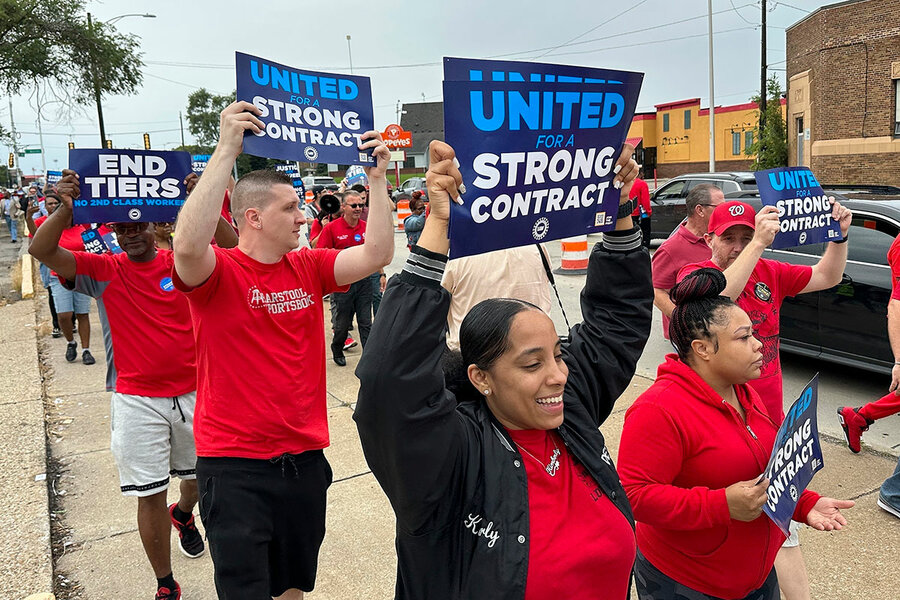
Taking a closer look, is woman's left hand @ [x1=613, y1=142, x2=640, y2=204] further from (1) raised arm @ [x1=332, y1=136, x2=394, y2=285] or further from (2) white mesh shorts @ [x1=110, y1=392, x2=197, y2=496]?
(2) white mesh shorts @ [x1=110, y1=392, x2=197, y2=496]

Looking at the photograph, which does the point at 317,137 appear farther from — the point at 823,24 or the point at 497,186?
the point at 823,24

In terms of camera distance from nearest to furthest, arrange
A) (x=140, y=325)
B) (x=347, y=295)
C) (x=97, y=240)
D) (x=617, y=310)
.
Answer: (x=617, y=310), (x=140, y=325), (x=97, y=240), (x=347, y=295)

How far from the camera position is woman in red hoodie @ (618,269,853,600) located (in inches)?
92.9

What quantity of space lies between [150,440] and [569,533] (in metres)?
2.64

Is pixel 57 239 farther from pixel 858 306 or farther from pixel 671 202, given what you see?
pixel 671 202

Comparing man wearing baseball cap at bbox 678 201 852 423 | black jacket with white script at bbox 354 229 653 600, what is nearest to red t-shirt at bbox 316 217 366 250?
man wearing baseball cap at bbox 678 201 852 423

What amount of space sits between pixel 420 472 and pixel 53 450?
5571 mm

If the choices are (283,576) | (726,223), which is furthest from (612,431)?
(283,576)

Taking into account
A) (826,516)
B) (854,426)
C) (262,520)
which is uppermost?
(826,516)

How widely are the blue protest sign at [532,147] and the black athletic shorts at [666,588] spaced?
1.30 m

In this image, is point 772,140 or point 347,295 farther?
point 772,140

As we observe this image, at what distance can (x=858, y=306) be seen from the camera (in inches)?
255

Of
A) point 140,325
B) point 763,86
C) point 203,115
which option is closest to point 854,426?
point 140,325

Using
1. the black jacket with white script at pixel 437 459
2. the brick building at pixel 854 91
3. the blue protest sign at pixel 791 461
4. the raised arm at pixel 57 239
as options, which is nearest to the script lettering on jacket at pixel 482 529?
the black jacket with white script at pixel 437 459
